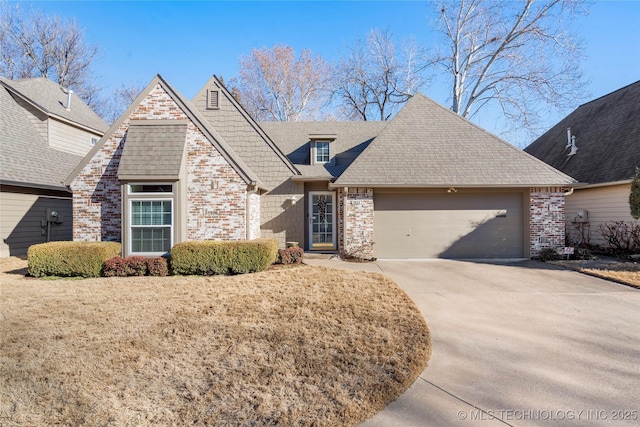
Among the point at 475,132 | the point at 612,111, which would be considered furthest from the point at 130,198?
the point at 612,111

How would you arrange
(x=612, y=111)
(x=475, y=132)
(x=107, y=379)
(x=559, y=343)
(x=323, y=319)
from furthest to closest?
(x=612, y=111)
(x=475, y=132)
(x=323, y=319)
(x=559, y=343)
(x=107, y=379)

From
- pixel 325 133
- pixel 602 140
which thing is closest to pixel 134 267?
pixel 325 133

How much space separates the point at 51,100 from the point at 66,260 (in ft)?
41.1

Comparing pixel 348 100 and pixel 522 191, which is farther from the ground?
pixel 348 100

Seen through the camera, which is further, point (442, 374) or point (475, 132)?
point (475, 132)

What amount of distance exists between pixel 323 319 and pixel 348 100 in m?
25.1

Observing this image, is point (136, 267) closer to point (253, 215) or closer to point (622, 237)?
point (253, 215)

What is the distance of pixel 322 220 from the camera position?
44.3 feet

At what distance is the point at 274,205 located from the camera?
13.1 meters

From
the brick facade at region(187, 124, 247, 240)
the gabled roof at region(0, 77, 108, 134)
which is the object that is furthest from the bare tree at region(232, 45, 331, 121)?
the brick facade at region(187, 124, 247, 240)

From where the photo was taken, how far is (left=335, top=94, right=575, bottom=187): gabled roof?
10.9m

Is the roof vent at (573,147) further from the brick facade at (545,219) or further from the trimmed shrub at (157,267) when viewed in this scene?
the trimmed shrub at (157,267)

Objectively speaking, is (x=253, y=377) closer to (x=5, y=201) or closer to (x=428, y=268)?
(x=428, y=268)

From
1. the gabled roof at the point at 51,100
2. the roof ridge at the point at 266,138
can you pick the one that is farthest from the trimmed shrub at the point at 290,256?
the gabled roof at the point at 51,100
